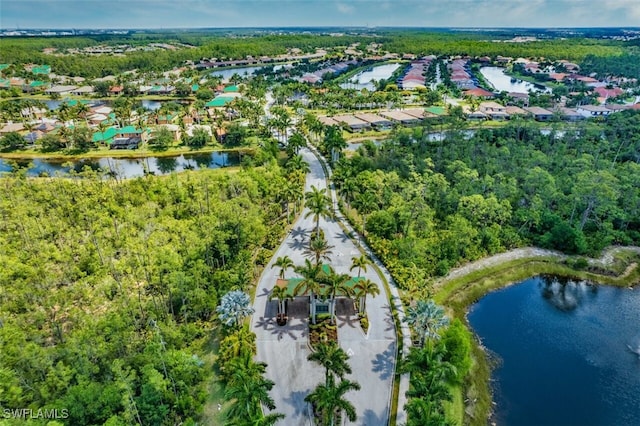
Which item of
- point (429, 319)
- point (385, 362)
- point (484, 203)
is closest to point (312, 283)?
point (385, 362)

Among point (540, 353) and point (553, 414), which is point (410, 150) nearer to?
point (540, 353)

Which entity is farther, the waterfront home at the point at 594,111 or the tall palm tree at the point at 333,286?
the waterfront home at the point at 594,111

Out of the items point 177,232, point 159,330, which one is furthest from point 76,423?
point 177,232

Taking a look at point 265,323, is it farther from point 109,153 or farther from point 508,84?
point 508,84

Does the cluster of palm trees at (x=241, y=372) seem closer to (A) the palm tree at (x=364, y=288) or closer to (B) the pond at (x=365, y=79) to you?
(A) the palm tree at (x=364, y=288)

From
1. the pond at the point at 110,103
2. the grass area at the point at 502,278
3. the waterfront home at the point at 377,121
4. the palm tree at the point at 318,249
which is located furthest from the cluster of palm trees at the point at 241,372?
the pond at the point at 110,103

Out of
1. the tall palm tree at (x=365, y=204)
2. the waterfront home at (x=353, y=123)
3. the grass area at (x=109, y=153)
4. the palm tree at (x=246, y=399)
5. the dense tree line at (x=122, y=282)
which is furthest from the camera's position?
the waterfront home at (x=353, y=123)
